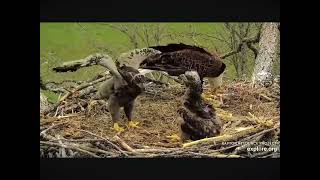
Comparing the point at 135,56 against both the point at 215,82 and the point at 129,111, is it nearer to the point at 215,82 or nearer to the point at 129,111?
the point at 129,111

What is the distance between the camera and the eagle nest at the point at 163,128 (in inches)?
231

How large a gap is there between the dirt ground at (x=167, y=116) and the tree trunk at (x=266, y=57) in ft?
0.35

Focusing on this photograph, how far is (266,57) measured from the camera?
236 inches

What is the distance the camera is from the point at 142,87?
5941mm

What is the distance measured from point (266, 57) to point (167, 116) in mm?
1240

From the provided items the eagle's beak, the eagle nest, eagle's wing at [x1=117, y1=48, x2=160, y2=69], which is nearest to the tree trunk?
the eagle nest

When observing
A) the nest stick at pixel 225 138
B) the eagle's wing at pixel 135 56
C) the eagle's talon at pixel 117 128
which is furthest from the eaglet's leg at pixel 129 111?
the nest stick at pixel 225 138

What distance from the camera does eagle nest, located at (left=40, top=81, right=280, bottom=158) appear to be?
5.87m

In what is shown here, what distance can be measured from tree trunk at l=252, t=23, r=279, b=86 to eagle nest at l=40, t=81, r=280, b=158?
107mm

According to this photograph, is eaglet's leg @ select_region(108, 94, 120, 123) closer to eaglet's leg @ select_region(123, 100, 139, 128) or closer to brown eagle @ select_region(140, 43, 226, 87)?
eaglet's leg @ select_region(123, 100, 139, 128)

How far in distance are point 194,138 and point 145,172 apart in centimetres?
64

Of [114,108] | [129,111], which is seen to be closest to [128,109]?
[129,111]
